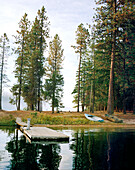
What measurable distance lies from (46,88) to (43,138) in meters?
30.7

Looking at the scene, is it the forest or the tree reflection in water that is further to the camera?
the forest

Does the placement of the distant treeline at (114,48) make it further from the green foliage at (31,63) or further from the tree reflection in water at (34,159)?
the tree reflection in water at (34,159)

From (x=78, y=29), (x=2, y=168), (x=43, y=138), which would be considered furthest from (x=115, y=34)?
(x=2, y=168)

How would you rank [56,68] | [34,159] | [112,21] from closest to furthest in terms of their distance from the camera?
[34,159] < [112,21] < [56,68]

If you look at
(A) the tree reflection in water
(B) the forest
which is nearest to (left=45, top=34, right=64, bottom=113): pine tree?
(B) the forest

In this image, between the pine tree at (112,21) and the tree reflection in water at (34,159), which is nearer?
the tree reflection in water at (34,159)

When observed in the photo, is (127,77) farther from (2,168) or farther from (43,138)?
(2,168)

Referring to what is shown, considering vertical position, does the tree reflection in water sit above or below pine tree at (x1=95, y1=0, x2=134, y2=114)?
below

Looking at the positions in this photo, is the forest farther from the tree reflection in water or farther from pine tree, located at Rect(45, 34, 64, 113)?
the tree reflection in water

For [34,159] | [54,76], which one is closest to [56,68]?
[54,76]

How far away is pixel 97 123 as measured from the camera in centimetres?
2656

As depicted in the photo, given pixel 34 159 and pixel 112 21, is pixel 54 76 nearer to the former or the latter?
pixel 112 21

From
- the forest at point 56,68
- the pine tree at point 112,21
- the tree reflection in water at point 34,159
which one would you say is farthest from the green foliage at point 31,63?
the tree reflection in water at point 34,159

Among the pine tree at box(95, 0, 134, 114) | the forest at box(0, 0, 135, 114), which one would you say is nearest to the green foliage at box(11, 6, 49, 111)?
the forest at box(0, 0, 135, 114)
